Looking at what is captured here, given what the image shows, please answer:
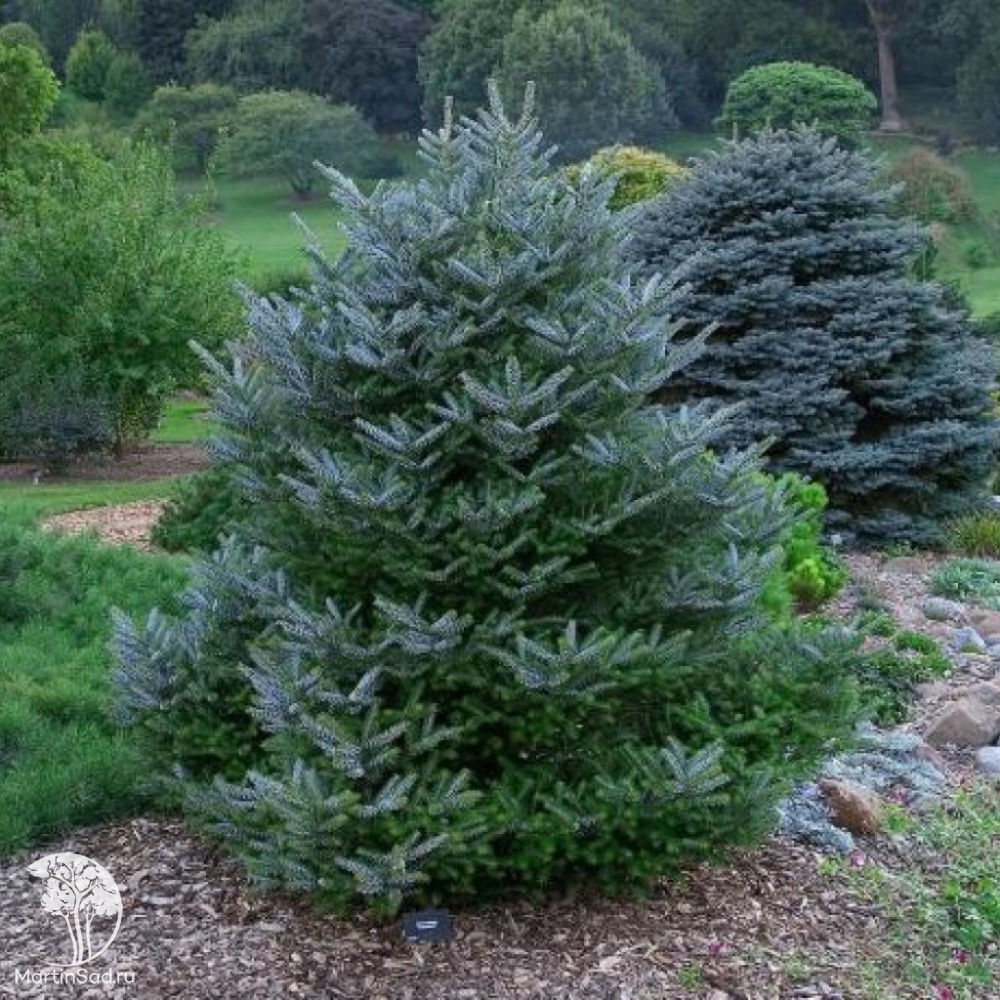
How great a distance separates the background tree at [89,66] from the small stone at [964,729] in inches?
1856

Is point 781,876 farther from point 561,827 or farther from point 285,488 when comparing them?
point 285,488

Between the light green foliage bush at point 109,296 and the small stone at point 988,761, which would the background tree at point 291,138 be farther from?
the small stone at point 988,761

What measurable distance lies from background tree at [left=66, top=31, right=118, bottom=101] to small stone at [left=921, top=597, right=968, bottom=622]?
4537 cm

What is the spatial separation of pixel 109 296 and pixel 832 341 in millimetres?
8215

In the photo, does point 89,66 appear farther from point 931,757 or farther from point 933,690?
point 931,757

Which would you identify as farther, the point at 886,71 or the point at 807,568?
the point at 886,71

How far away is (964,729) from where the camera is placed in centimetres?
614

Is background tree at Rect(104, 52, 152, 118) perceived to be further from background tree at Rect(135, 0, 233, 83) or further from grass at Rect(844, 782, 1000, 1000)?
grass at Rect(844, 782, 1000, 1000)

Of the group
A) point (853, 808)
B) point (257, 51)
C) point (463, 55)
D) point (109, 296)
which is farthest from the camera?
point (257, 51)

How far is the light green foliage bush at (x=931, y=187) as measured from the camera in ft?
98.6

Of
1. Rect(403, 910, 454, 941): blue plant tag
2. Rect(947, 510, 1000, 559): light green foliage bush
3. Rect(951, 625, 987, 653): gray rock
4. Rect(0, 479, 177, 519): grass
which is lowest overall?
Rect(0, 479, 177, 519): grass

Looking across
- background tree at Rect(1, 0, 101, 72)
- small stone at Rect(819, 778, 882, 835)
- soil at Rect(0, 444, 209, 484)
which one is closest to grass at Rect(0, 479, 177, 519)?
soil at Rect(0, 444, 209, 484)

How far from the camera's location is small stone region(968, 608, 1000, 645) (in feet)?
25.9

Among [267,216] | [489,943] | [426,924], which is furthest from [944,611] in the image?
[267,216]
